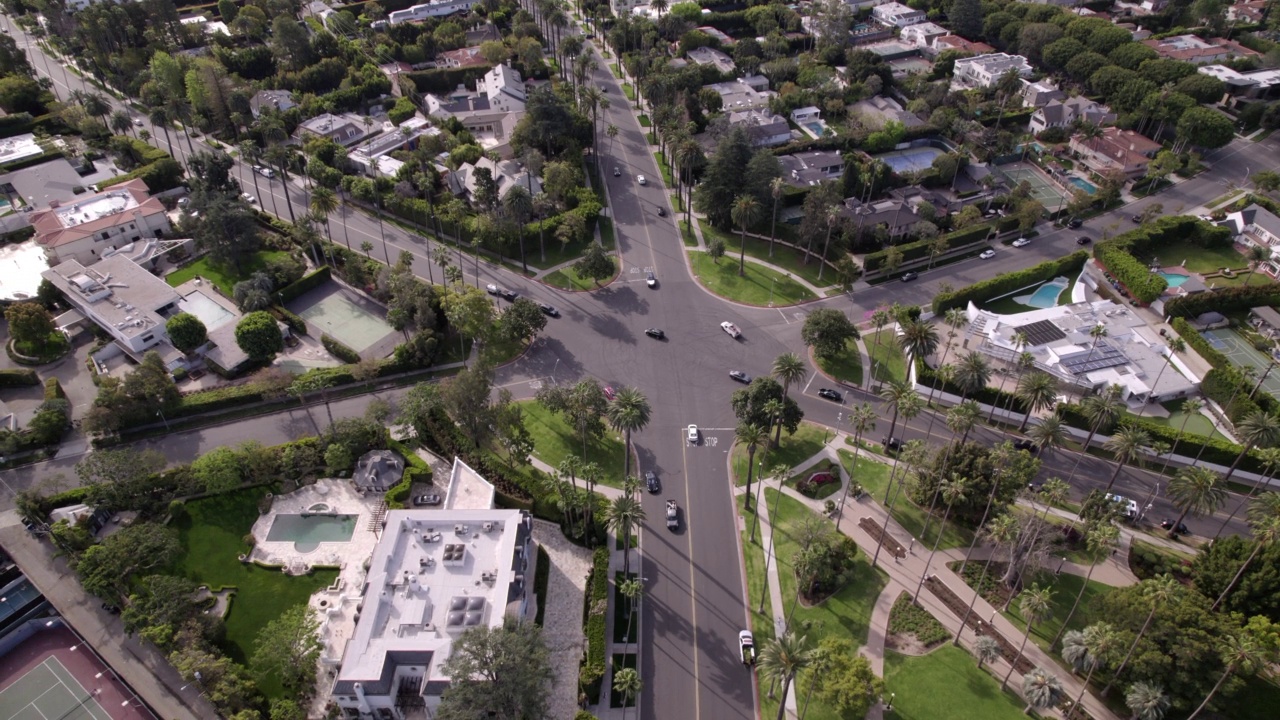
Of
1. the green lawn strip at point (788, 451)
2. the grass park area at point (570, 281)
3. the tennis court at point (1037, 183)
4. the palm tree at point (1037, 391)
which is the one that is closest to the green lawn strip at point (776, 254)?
the grass park area at point (570, 281)

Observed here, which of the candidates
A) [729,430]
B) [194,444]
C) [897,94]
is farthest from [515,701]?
[897,94]

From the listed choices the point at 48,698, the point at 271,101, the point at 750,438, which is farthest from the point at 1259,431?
the point at 271,101

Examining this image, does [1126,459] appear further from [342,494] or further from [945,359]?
[342,494]

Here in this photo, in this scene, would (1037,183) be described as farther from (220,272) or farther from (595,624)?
(220,272)

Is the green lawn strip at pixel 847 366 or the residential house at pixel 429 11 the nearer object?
the green lawn strip at pixel 847 366

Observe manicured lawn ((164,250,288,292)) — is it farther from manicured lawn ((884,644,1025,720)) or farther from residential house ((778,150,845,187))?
manicured lawn ((884,644,1025,720))

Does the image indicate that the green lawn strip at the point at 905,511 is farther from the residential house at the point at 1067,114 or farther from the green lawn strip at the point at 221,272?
the residential house at the point at 1067,114

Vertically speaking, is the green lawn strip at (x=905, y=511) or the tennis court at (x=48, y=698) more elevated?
the green lawn strip at (x=905, y=511)
